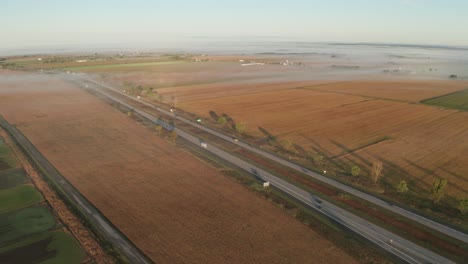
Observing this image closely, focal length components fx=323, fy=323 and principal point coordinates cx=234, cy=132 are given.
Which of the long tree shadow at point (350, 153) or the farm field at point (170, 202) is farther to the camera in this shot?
the long tree shadow at point (350, 153)

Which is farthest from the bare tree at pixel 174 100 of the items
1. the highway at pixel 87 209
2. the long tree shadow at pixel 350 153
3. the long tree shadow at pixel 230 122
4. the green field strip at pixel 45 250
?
the green field strip at pixel 45 250

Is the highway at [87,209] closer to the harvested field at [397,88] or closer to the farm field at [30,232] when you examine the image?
the farm field at [30,232]

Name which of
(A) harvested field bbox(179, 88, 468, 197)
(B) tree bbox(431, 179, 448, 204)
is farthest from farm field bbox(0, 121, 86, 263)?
(A) harvested field bbox(179, 88, 468, 197)

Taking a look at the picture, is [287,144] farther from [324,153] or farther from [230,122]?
[230,122]

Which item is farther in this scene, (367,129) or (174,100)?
(174,100)

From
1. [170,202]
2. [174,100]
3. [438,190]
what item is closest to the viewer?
[438,190]

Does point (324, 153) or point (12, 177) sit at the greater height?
point (12, 177)

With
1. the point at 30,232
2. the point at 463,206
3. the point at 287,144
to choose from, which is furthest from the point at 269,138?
the point at 30,232
